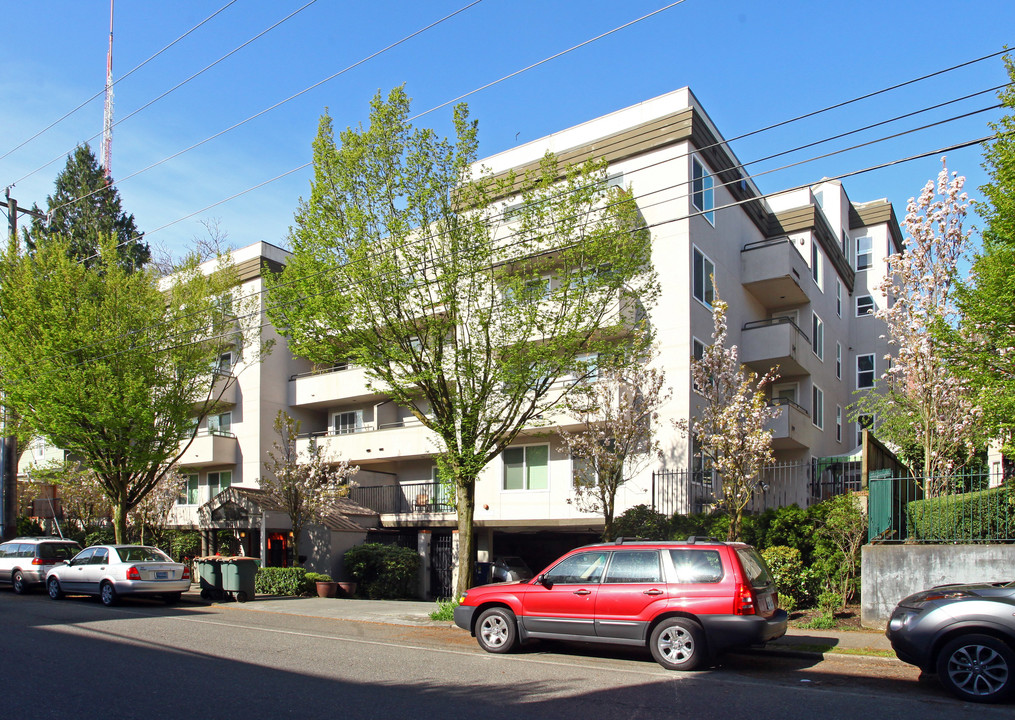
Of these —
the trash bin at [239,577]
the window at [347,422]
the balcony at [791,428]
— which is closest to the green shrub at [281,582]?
the trash bin at [239,577]

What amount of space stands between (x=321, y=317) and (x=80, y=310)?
1124 cm

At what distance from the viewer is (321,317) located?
1560 centimetres

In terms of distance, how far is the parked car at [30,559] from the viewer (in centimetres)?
2145

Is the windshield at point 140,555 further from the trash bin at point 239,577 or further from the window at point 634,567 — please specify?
the window at point 634,567

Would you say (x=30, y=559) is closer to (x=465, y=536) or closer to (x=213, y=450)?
(x=213, y=450)

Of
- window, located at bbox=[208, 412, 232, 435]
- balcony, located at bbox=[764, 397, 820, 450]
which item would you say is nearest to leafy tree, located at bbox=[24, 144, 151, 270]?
window, located at bbox=[208, 412, 232, 435]

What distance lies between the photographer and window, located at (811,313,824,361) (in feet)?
96.0

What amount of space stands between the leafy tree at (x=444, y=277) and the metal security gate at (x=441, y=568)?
9287 mm

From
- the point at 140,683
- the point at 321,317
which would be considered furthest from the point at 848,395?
the point at 140,683

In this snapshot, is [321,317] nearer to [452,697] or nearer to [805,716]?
[452,697]

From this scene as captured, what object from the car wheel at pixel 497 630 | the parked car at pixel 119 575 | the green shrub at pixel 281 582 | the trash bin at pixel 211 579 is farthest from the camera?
the green shrub at pixel 281 582

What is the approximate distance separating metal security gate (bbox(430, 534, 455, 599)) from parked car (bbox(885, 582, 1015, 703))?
16968 mm

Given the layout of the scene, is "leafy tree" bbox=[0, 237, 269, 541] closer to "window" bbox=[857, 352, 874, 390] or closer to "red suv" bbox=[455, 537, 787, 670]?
"red suv" bbox=[455, 537, 787, 670]

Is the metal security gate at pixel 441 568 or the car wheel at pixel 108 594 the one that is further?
the metal security gate at pixel 441 568
